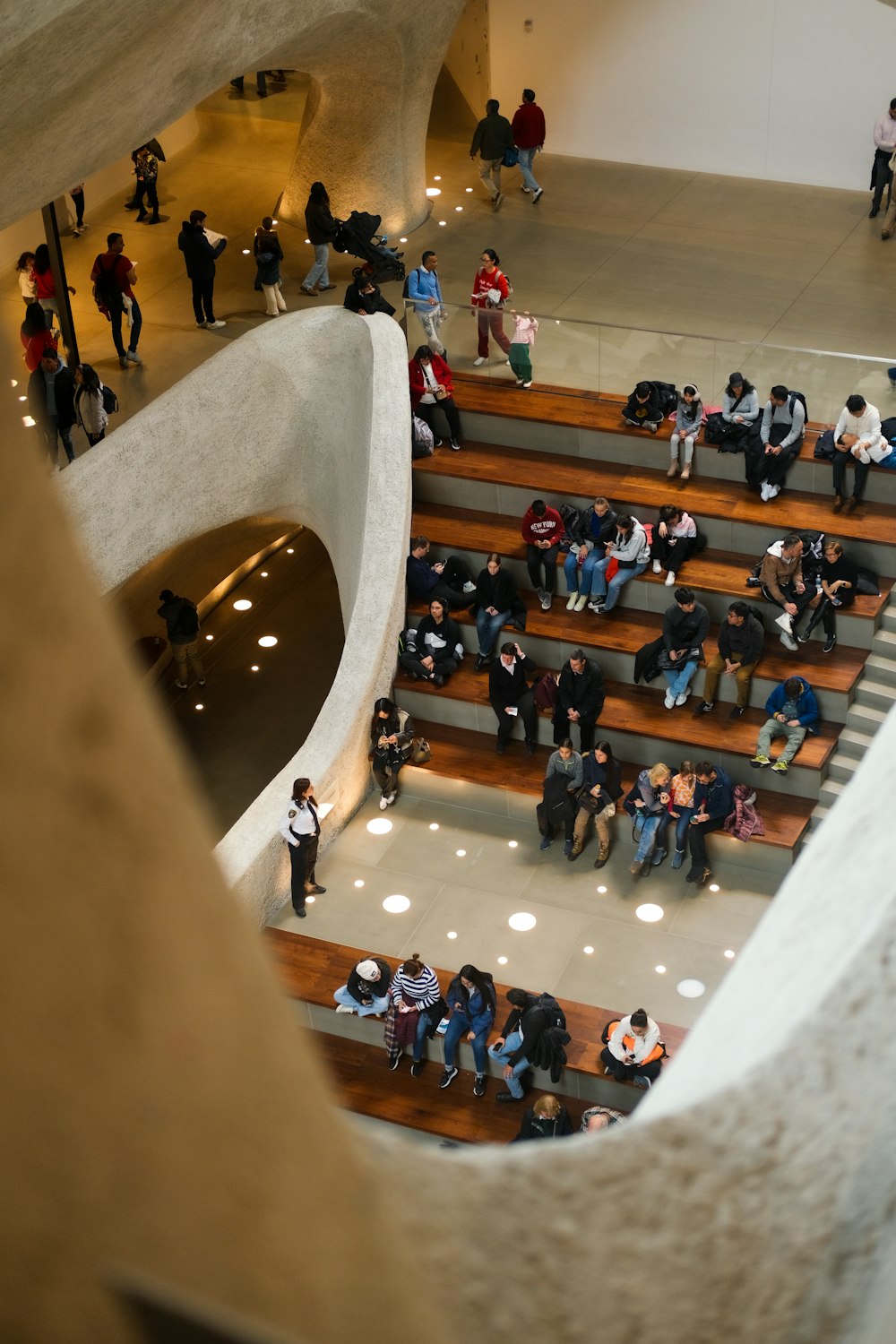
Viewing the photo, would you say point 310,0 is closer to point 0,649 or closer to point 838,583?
point 838,583

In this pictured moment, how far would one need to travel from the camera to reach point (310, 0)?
1538cm

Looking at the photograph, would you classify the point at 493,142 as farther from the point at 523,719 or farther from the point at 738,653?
the point at 738,653

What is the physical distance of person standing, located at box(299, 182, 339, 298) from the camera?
17.9m

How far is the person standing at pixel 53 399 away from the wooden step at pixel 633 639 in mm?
3790

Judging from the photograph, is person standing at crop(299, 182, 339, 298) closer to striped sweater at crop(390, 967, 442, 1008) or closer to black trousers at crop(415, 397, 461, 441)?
black trousers at crop(415, 397, 461, 441)

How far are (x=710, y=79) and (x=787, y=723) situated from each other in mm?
11037

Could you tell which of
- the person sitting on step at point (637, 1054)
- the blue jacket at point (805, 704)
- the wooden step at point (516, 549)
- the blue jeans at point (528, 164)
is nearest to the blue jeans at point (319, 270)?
the blue jeans at point (528, 164)

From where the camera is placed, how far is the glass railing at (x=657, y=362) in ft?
45.2

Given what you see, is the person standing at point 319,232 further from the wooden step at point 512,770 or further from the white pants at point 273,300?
the wooden step at point 512,770

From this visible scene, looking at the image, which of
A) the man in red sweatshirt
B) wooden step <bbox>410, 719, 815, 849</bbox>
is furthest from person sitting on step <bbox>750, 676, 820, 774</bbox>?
the man in red sweatshirt

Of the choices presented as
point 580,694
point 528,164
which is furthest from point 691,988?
point 528,164

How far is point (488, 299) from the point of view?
53.3ft

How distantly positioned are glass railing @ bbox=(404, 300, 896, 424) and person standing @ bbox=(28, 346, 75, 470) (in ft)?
11.6

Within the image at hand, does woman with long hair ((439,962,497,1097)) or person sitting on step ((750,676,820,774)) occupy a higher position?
person sitting on step ((750,676,820,774))
